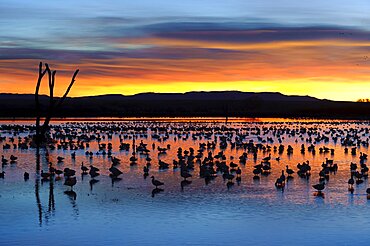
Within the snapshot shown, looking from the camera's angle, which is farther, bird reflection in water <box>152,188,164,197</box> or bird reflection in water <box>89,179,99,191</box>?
bird reflection in water <box>89,179,99,191</box>

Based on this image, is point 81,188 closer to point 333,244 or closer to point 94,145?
point 333,244

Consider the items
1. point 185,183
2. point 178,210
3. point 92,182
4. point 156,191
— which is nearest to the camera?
point 178,210

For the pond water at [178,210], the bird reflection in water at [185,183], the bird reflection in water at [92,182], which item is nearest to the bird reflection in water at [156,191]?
the pond water at [178,210]

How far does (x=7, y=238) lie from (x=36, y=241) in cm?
70

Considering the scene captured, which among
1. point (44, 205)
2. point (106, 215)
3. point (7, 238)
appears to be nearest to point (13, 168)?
point (44, 205)

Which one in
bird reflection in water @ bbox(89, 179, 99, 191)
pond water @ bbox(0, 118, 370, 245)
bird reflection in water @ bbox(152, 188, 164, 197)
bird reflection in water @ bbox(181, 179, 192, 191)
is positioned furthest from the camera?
bird reflection in water @ bbox(89, 179, 99, 191)

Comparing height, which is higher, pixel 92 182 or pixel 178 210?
pixel 92 182

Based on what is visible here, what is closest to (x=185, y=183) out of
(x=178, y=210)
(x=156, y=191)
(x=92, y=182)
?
(x=156, y=191)

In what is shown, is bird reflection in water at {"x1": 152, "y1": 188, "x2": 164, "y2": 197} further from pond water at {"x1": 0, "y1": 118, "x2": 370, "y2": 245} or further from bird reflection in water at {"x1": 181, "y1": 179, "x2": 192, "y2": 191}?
bird reflection in water at {"x1": 181, "y1": 179, "x2": 192, "y2": 191}

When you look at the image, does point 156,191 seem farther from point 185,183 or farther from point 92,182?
point 92,182

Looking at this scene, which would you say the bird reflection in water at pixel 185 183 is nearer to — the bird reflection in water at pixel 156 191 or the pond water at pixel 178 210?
the pond water at pixel 178 210

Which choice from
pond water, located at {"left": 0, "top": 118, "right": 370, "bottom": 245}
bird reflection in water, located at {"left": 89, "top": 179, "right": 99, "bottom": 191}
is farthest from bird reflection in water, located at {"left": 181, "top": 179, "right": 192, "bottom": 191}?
bird reflection in water, located at {"left": 89, "top": 179, "right": 99, "bottom": 191}

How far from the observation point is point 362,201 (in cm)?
1883

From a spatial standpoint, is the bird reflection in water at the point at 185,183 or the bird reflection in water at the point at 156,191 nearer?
the bird reflection in water at the point at 156,191
